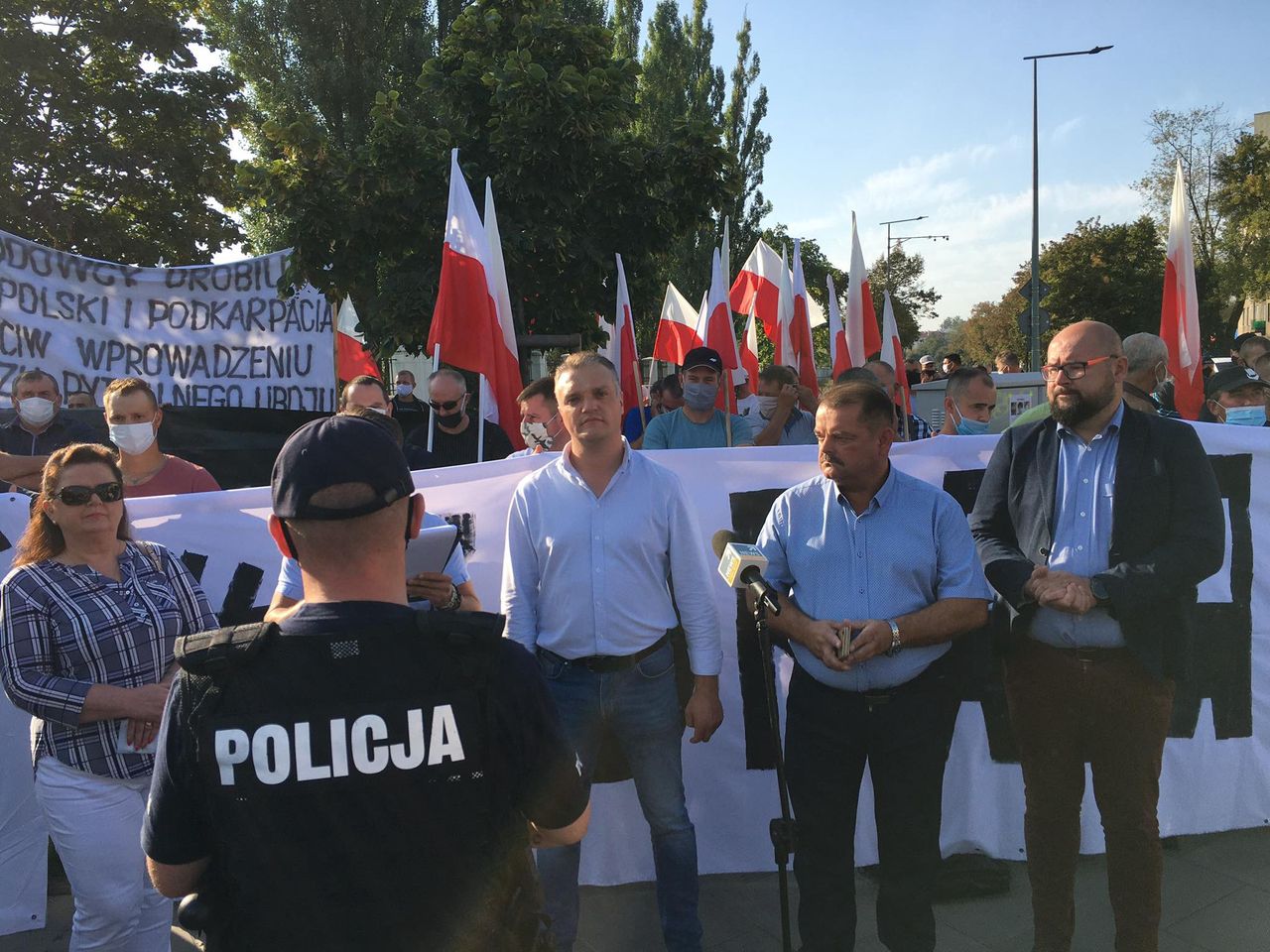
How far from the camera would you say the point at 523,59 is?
29.8 feet

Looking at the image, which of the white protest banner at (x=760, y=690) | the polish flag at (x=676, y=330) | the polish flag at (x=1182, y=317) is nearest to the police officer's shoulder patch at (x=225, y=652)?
the white protest banner at (x=760, y=690)

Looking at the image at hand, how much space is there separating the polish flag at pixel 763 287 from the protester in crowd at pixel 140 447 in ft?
20.6

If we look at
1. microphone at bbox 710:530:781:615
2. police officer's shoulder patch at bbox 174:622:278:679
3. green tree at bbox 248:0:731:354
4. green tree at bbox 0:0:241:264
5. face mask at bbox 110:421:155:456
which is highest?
green tree at bbox 0:0:241:264

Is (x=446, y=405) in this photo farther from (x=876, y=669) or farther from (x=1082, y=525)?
(x=1082, y=525)

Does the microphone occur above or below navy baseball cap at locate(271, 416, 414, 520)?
below

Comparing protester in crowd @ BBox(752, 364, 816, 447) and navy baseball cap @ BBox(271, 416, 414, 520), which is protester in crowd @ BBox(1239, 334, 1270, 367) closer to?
protester in crowd @ BBox(752, 364, 816, 447)

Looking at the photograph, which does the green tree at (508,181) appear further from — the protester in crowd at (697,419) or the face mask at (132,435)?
the face mask at (132,435)

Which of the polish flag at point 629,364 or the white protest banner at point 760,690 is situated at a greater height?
the polish flag at point 629,364

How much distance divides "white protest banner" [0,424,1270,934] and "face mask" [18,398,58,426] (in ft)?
4.97

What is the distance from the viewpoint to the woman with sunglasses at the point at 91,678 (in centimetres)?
290

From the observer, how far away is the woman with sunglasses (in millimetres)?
2898

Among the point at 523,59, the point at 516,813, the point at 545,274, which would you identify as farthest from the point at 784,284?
the point at 516,813

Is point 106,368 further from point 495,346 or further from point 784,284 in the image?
point 784,284

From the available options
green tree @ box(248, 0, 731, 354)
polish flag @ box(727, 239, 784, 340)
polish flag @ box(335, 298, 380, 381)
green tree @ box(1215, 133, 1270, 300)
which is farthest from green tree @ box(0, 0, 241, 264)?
green tree @ box(1215, 133, 1270, 300)
